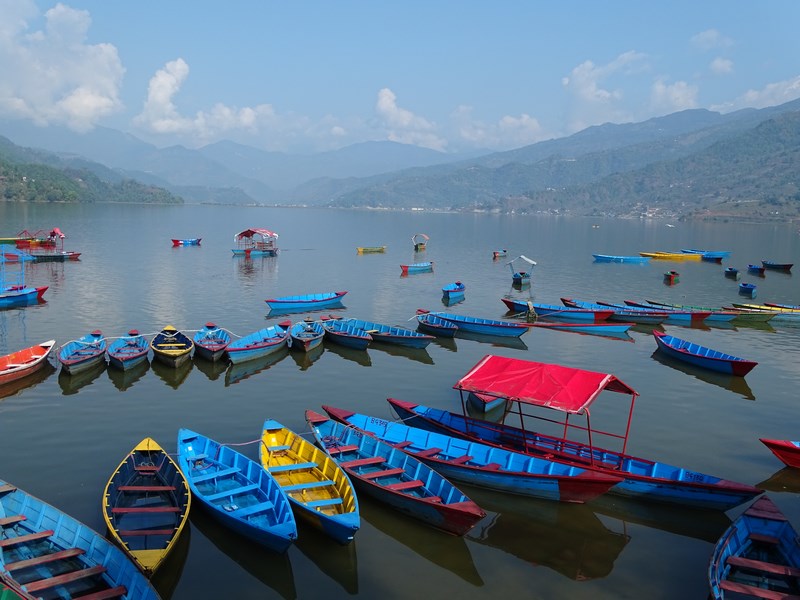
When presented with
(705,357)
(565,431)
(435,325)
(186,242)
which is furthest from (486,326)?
(186,242)

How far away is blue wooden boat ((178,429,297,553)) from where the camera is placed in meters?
15.8

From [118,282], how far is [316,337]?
33234mm

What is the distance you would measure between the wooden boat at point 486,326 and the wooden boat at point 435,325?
0.39m

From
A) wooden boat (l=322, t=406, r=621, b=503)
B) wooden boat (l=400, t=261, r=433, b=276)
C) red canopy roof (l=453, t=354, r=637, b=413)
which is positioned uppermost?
red canopy roof (l=453, t=354, r=637, b=413)

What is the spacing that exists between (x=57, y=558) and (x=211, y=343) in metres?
21.3

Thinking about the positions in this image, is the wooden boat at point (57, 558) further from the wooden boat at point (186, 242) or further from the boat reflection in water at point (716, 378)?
the wooden boat at point (186, 242)

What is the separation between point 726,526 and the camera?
750 inches

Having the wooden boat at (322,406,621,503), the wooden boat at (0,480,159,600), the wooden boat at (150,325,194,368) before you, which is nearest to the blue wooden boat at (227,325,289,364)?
the wooden boat at (150,325,194,368)

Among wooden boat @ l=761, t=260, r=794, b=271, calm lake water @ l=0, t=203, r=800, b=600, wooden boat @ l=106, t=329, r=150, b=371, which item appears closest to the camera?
calm lake water @ l=0, t=203, r=800, b=600

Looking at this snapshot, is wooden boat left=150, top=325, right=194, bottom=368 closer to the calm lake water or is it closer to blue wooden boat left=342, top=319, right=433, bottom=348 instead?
the calm lake water

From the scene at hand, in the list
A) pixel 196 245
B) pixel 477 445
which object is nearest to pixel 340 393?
pixel 477 445

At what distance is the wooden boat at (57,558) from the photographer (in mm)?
13164

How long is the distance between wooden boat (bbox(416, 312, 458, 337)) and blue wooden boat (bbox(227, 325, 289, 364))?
10.9 m

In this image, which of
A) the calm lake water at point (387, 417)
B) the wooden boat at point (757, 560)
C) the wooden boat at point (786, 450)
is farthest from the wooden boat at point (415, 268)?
the wooden boat at point (757, 560)
